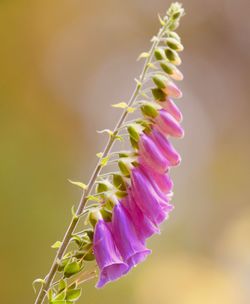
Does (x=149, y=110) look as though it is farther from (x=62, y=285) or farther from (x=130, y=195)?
(x=62, y=285)

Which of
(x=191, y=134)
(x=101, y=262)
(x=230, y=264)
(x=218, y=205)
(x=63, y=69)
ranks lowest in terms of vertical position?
(x=101, y=262)

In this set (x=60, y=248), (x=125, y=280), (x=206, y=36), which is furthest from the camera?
(x=206, y=36)

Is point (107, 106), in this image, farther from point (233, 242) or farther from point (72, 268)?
point (72, 268)

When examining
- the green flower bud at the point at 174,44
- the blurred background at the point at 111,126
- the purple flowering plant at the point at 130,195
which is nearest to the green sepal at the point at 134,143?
the purple flowering plant at the point at 130,195

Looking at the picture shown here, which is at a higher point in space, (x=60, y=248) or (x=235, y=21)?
(x=235, y=21)

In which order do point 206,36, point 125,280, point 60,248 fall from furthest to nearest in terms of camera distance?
point 206,36, point 125,280, point 60,248

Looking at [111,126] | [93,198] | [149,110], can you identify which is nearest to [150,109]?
[149,110]

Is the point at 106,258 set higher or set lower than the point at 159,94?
lower

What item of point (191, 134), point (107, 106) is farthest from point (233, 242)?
point (107, 106)
